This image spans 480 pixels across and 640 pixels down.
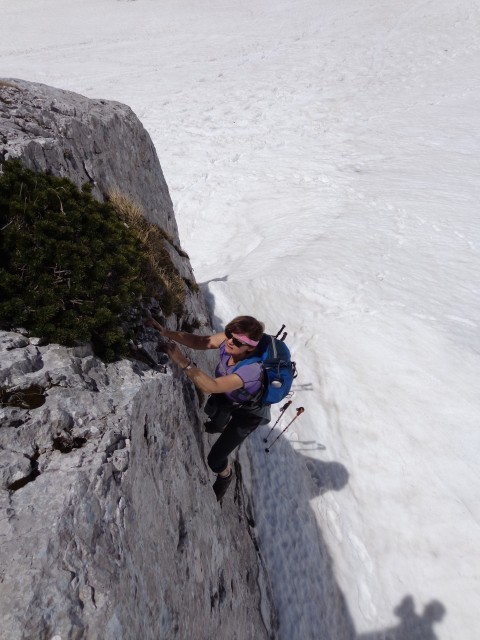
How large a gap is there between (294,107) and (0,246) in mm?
31441

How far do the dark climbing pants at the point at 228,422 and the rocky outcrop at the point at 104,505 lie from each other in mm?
236

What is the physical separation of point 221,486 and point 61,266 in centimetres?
395

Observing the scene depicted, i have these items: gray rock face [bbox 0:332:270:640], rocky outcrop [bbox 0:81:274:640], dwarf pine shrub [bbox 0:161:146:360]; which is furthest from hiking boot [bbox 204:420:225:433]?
dwarf pine shrub [bbox 0:161:146:360]

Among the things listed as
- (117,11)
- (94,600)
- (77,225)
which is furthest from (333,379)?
(117,11)

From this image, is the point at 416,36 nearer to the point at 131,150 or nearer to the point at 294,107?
the point at 294,107

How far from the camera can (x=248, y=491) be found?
320 inches

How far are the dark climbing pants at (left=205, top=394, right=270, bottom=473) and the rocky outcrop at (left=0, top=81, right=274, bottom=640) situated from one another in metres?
0.24

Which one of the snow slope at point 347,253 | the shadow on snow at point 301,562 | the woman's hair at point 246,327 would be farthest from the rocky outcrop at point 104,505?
the snow slope at point 347,253

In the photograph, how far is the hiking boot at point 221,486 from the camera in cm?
644

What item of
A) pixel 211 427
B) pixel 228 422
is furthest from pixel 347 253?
pixel 211 427

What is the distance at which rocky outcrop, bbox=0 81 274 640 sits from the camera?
116 inches

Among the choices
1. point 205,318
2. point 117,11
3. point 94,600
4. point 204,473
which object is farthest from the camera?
point 117,11

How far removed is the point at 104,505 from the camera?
3.49m

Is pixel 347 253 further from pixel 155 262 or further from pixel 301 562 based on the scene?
pixel 301 562
